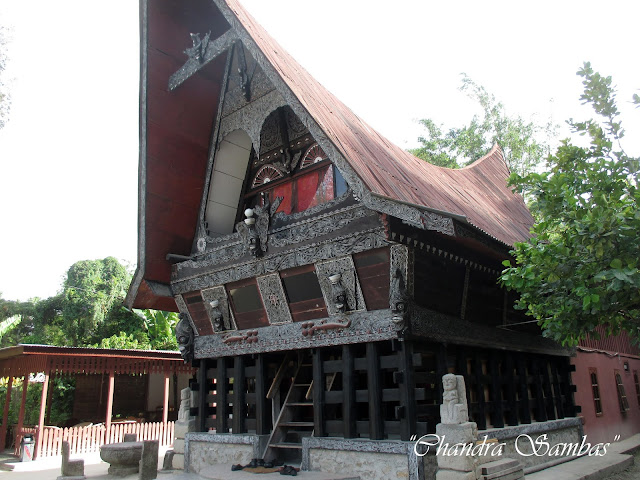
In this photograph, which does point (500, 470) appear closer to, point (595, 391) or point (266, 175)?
point (266, 175)

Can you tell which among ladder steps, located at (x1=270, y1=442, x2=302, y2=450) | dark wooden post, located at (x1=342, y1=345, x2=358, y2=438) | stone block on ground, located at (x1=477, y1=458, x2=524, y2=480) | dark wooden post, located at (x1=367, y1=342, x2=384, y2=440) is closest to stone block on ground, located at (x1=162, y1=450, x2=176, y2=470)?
ladder steps, located at (x1=270, y1=442, x2=302, y2=450)

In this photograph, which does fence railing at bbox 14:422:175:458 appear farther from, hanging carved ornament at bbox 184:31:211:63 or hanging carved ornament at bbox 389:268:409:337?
hanging carved ornament at bbox 184:31:211:63

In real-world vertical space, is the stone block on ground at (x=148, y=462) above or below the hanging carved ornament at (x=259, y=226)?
below

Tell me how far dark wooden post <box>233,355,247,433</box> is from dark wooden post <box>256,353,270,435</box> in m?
0.37

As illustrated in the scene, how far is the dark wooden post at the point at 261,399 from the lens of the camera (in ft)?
25.4

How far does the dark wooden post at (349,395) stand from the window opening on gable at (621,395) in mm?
9732

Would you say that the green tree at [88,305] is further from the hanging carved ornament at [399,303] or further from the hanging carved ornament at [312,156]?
the hanging carved ornament at [399,303]

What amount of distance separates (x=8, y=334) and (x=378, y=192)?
2779 cm

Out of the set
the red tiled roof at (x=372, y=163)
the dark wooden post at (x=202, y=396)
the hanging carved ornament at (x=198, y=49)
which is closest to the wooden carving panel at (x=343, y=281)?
the red tiled roof at (x=372, y=163)

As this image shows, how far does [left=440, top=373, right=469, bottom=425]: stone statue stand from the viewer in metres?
5.70

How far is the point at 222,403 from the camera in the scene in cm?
834

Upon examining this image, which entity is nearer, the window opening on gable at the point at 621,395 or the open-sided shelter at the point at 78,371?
the open-sided shelter at the point at 78,371

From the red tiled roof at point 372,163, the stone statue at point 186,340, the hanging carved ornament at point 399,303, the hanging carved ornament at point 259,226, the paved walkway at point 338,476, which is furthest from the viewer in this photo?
the stone statue at point 186,340

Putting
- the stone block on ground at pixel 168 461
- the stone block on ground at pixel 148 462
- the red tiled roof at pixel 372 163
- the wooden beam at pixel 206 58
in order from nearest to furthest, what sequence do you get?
1. the red tiled roof at pixel 372 163
2. the stone block on ground at pixel 148 462
3. the wooden beam at pixel 206 58
4. the stone block on ground at pixel 168 461
